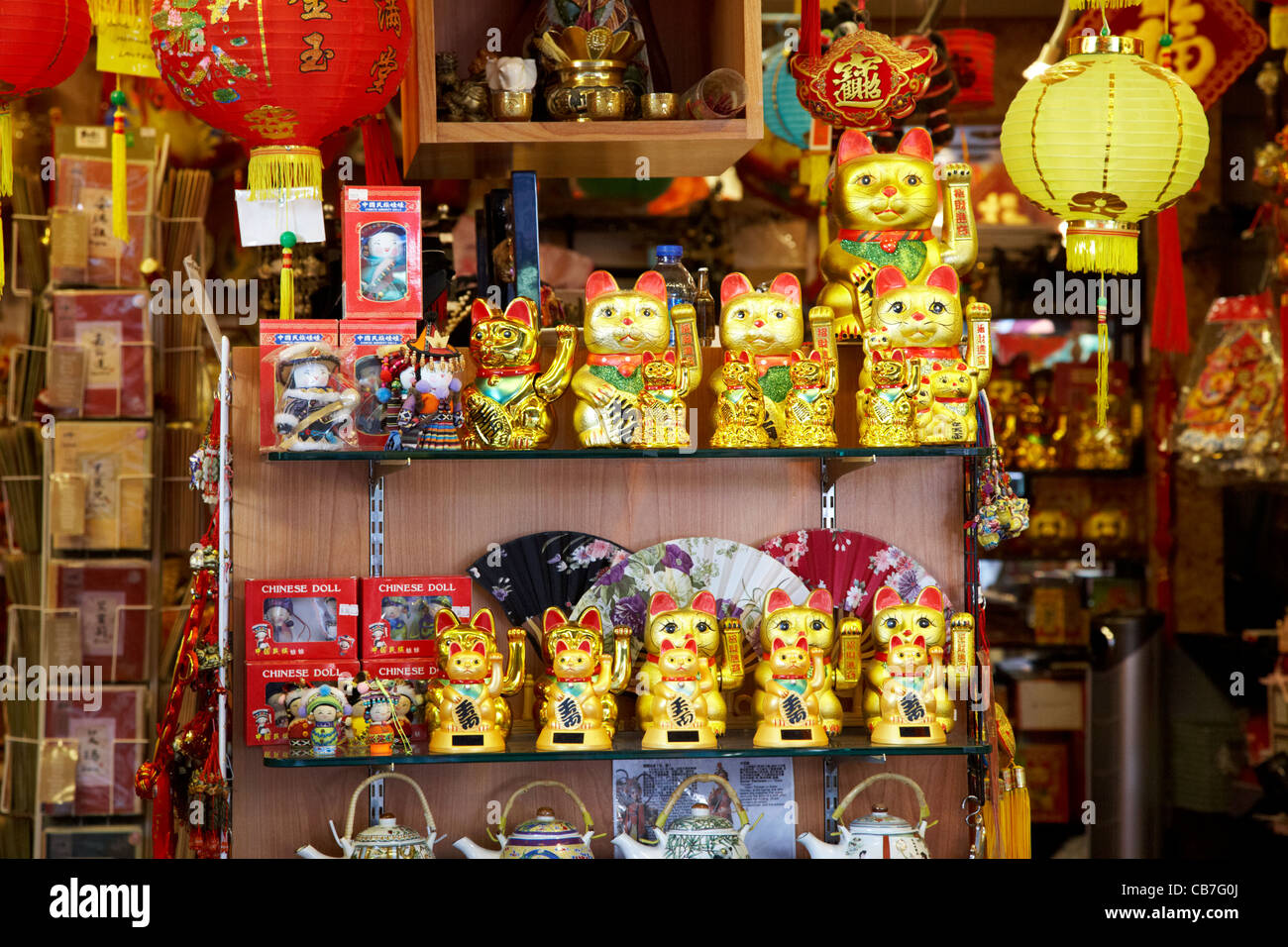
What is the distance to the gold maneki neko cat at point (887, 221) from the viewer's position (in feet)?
9.18

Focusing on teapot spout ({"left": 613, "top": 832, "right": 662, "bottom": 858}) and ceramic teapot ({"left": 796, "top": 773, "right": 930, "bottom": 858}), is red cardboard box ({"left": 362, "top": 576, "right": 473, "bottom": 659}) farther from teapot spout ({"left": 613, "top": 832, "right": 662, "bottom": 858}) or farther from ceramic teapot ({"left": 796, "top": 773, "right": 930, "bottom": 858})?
ceramic teapot ({"left": 796, "top": 773, "right": 930, "bottom": 858})

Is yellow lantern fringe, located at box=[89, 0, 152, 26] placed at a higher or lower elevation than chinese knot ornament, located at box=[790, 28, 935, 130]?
higher

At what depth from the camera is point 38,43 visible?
2.54 meters

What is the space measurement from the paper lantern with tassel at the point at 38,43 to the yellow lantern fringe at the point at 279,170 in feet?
Result: 1.16

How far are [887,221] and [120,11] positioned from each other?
1682 mm

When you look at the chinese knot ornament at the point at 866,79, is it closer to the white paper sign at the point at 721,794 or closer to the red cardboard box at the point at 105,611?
the white paper sign at the point at 721,794

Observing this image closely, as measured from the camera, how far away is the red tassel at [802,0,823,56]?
3.26 meters

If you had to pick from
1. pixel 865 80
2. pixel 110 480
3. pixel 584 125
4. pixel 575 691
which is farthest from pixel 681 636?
pixel 110 480

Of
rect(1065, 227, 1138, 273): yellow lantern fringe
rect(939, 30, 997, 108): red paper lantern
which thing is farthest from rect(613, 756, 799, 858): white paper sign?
rect(939, 30, 997, 108): red paper lantern

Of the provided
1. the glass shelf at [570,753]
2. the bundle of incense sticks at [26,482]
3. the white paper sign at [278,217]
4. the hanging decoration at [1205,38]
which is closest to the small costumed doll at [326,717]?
the glass shelf at [570,753]

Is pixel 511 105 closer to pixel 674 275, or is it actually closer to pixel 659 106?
pixel 659 106

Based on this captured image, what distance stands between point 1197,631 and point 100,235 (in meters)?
4.06

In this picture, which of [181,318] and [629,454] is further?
[181,318]

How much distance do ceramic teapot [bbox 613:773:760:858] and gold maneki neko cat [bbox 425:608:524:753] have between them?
0.34 m
